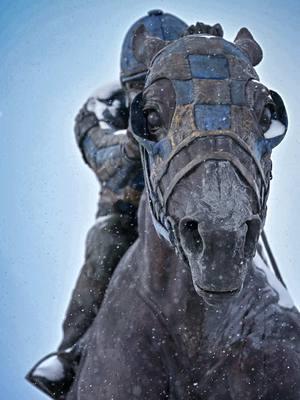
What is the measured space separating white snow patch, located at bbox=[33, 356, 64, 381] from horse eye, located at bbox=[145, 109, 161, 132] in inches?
56.5

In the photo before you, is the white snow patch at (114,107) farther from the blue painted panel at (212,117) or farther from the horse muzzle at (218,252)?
the horse muzzle at (218,252)

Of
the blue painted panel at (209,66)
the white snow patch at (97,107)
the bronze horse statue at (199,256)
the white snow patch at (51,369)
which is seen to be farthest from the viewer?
the white snow patch at (97,107)

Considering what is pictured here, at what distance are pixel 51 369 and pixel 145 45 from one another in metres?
1.56

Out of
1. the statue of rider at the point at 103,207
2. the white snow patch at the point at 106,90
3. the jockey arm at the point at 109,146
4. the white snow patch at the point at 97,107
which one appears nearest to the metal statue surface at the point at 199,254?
the statue of rider at the point at 103,207

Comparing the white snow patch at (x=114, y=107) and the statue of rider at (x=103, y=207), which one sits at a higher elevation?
the white snow patch at (x=114, y=107)

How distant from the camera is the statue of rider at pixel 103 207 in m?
3.84

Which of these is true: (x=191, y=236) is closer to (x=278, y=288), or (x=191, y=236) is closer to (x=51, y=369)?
(x=278, y=288)

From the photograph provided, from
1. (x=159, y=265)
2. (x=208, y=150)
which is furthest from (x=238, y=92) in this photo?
(x=159, y=265)

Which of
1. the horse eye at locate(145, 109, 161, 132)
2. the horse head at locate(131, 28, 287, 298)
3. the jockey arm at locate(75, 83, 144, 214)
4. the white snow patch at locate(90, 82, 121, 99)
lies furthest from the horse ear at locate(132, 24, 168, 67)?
the white snow patch at locate(90, 82, 121, 99)

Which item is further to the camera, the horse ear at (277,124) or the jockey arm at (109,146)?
the jockey arm at (109,146)

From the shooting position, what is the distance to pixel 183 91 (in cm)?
271

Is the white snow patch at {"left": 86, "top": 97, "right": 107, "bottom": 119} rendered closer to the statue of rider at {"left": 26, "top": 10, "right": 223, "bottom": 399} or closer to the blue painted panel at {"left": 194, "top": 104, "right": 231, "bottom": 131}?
the statue of rider at {"left": 26, "top": 10, "right": 223, "bottom": 399}

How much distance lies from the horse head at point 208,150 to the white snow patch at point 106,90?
6.09ft

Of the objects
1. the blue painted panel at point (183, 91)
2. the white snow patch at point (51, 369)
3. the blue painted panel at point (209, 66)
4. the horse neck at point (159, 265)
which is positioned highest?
the blue painted panel at point (209, 66)
